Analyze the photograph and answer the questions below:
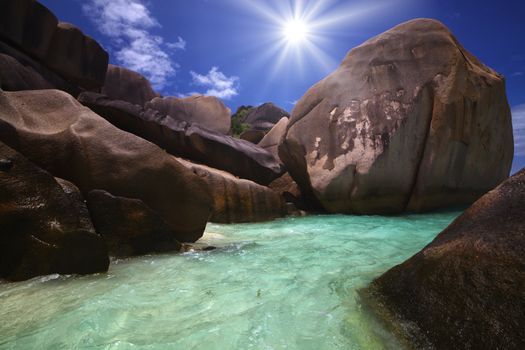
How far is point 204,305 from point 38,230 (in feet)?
5.20

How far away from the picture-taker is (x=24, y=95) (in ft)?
12.5

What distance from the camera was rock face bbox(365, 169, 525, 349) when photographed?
140 cm

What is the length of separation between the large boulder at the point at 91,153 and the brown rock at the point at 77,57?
449 inches

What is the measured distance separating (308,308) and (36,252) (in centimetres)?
227

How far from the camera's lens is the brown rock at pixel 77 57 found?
13008 millimetres

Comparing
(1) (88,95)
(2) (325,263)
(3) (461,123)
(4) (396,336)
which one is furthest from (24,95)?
(3) (461,123)

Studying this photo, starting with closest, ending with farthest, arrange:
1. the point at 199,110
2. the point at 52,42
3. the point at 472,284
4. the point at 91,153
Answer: the point at 472,284
the point at 91,153
the point at 52,42
the point at 199,110

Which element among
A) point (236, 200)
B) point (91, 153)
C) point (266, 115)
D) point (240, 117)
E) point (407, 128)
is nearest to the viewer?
point (91, 153)

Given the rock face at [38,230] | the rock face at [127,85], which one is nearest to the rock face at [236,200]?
the rock face at [38,230]

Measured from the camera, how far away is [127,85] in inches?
883

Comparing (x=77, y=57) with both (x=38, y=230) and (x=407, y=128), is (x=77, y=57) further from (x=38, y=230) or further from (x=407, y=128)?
(x=38, y=230)

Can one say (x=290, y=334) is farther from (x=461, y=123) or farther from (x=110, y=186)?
(x=461, y=123)

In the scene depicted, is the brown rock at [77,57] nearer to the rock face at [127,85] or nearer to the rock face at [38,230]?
the rock face at [127,85]

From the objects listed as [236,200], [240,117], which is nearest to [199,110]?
[240,117]
